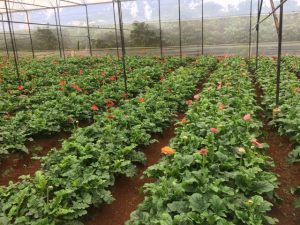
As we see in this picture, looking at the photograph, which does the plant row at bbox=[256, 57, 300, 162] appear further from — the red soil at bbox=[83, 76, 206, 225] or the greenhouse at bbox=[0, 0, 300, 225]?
the red soil at bbox=[83, 76, 206, 225]

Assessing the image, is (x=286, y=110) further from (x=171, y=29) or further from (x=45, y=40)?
(x=45, y=40)

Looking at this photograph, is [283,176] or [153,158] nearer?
[283,176]

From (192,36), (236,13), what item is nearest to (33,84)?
(192,36)

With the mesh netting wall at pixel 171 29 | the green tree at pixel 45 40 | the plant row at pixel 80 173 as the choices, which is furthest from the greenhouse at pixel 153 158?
the green tree at pixel 45 40

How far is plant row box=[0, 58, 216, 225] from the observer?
3.26m

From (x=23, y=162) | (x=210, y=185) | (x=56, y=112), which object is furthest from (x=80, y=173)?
(x=56, y=112)

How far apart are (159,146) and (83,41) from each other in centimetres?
2301

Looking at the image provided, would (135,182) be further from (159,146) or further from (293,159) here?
(293,159)

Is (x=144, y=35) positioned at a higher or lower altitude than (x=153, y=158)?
higher

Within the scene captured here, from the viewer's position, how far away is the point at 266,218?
3119 mm

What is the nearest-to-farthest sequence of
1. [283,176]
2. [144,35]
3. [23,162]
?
1. [283,176]
2. [23,162]
3. [144,35]

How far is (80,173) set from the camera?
12.5 ft

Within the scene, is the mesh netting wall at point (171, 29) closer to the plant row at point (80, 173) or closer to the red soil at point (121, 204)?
the plant row at point (80, 173)

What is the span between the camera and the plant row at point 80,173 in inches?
128
